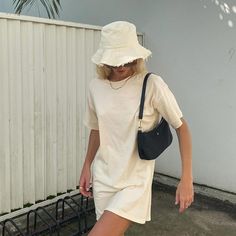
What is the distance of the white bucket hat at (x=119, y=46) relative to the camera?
5.98 ft

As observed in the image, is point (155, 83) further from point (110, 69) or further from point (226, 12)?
point (226, 12)

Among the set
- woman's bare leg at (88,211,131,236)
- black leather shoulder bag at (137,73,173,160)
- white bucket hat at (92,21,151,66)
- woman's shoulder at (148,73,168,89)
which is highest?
white bucket hat at (92,21,151,66)

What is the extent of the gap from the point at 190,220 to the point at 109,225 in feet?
6.74

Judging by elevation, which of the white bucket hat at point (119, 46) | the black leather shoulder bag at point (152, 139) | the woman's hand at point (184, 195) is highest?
the white bucket hat at point (119, 46)

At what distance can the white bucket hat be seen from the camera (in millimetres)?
1823

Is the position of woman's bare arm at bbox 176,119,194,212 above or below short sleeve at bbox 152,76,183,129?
A: below

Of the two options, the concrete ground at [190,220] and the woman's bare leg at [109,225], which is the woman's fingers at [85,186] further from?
the concrete ground at [190,220]

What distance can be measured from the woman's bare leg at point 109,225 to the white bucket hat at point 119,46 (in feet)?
2.54

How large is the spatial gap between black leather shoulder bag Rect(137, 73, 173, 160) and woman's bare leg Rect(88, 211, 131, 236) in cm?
34

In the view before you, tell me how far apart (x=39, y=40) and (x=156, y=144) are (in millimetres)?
1973

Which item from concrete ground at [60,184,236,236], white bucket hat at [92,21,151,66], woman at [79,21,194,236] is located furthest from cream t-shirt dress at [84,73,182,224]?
concrete ground at [60,184,236,236]

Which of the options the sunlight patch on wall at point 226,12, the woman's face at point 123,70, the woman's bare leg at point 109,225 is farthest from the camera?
the sunlight patch on wall at point 226,12

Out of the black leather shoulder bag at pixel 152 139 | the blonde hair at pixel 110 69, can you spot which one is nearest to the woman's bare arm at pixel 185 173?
the black leather shoulder bag at pixel 152 139

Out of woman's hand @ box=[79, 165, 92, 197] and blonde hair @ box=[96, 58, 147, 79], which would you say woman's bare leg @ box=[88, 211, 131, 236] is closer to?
woman's hand @ box=[79, 165, 92, 197]
